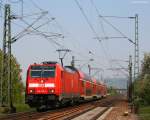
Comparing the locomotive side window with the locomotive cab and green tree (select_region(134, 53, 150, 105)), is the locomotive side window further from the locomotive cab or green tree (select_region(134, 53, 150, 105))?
green tree (select_region(134, 53, 150, 105))

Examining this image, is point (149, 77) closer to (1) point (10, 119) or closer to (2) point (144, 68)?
(2) point (144, 68)

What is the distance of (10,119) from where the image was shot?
2900cm

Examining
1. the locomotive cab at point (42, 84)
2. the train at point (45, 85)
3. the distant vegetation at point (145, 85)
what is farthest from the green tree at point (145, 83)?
the locomotive cab at point (42, 84)

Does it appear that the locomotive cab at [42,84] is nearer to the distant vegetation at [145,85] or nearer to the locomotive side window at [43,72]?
the locomotive side window at [43,72]

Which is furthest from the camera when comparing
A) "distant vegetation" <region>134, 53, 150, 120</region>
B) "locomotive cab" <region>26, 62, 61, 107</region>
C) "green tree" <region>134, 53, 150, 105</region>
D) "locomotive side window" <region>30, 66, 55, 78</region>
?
"green tree" <region>134, 53, 150, 105</region>

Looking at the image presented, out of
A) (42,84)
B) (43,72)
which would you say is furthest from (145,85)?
(42,84)

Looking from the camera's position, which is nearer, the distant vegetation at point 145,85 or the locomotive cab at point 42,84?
the locomotive cab at point 42,84

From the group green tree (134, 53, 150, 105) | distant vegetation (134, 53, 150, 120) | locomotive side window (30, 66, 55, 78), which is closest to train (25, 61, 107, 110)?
locomotive side window (30, 66, 55, 78)

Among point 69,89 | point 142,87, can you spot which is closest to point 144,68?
point 142,87

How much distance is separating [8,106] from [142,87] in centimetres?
2409

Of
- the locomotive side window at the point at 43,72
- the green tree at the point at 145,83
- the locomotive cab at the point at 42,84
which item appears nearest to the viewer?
the locomotive cab at the point at 42,84

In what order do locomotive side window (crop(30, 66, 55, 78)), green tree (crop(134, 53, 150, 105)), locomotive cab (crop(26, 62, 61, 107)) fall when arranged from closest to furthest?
locomotive cab (crop(26, 62, 61, 107)) < locomotive side window (crop(30, 66, 55, 78)) < green tree (crop(134, 53, 150, 105))

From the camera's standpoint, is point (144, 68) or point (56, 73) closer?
point (56, 73)

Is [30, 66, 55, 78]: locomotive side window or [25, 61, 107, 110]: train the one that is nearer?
[25, 61, 107, 110]: train
